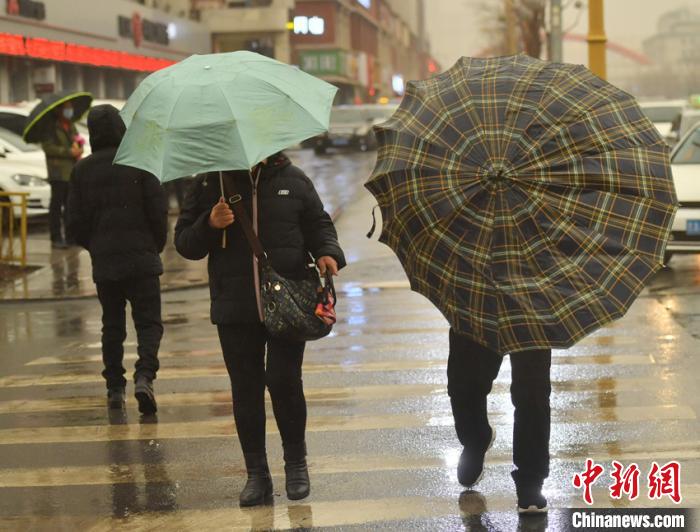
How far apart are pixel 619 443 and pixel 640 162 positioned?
231 centimetres

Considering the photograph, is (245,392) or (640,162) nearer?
(640,162)

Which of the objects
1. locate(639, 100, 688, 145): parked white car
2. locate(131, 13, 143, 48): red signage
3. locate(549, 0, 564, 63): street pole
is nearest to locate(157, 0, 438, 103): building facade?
locate(131, 13, 143, 48): red signage

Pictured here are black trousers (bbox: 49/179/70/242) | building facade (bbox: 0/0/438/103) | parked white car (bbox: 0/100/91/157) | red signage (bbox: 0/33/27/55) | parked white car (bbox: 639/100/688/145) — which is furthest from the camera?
building facade (bbox: 0/0/438/103)

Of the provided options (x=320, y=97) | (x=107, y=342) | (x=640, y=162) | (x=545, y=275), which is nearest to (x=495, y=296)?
(x=545, y=275)

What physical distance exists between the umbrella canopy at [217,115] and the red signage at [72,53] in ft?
102

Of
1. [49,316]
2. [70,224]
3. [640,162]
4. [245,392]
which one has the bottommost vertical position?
[49,316]

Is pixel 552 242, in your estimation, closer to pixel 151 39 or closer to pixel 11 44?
pixel 11 44

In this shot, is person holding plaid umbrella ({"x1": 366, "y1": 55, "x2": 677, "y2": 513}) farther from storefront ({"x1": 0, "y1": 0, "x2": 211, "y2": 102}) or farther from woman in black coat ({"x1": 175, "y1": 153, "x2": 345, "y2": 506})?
storefront ({"x1": 0, "y1": 0, "x2": 211, "y2": 102})

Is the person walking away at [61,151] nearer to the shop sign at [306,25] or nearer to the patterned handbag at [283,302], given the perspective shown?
the patterned handbag at [283,302]

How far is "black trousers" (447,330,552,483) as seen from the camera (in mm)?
5469

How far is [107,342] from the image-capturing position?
8.34 m

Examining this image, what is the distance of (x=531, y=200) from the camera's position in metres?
5.09

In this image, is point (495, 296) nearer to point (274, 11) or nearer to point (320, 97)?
point (320, 97)

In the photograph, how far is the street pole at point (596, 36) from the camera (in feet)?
66.6
